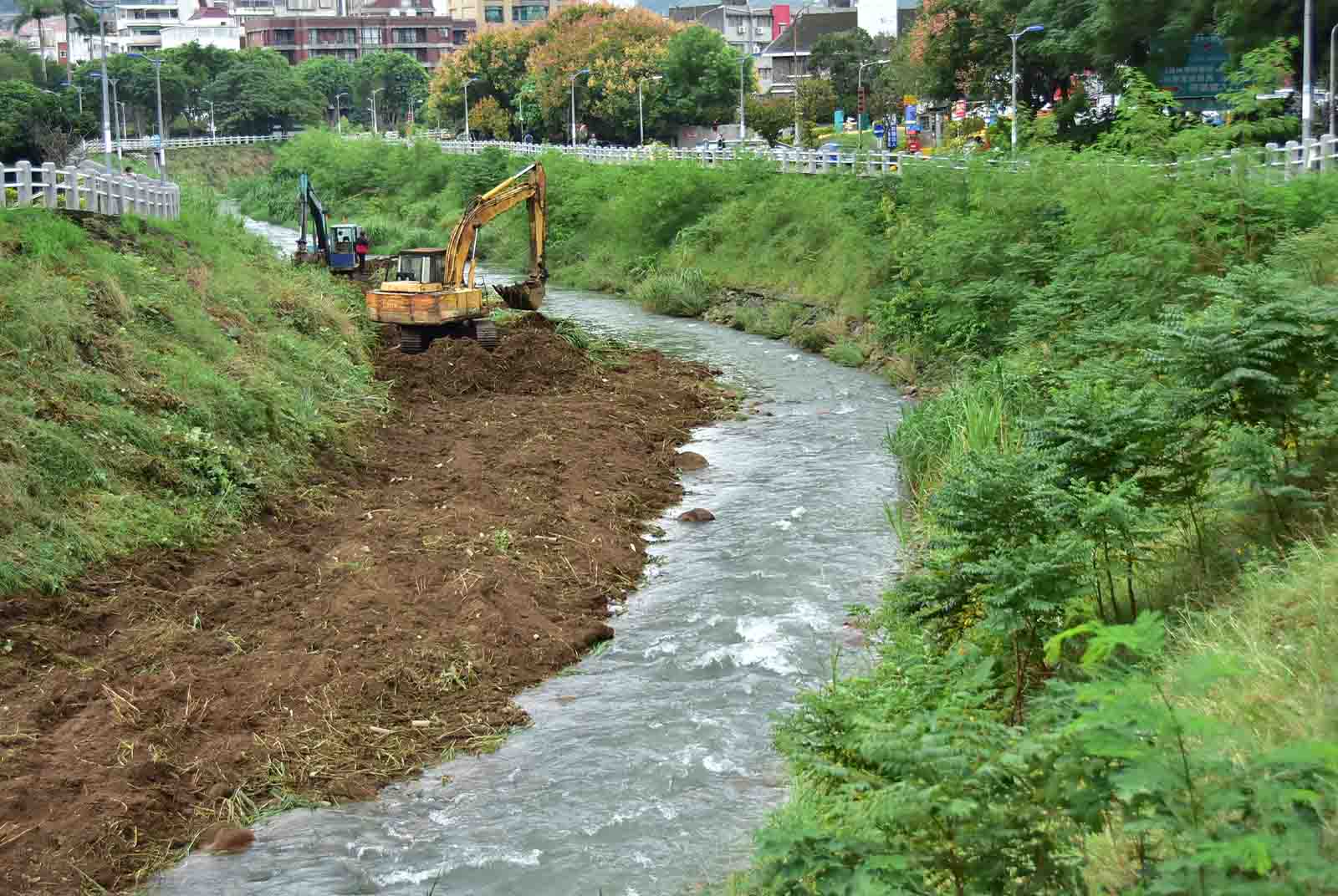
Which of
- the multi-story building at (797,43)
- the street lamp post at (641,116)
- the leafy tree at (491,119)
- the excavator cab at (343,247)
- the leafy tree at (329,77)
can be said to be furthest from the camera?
the leafy tree at (329,77)

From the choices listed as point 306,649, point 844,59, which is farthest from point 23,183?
point 844,59

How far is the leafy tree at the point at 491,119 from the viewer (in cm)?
10256

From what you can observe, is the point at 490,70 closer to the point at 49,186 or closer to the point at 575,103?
the point at 575,103

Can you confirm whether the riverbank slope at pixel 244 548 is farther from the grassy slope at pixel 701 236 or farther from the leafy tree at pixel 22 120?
the leafy tree at pixel 22 120

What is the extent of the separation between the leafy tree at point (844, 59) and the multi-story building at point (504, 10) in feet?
256

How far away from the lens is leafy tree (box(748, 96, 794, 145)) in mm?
86938

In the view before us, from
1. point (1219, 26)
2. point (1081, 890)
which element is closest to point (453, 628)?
point (1081, 890)

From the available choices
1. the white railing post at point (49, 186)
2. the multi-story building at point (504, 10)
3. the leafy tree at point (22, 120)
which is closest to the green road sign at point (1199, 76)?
the white railing post at point (49, 186)

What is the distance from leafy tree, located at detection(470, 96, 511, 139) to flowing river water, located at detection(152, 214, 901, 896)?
3276 inches

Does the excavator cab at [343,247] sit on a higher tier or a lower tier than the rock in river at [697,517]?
higher

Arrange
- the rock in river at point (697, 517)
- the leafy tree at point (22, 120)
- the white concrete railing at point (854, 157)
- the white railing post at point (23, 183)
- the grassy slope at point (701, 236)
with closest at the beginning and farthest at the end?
the rock in river at point (697, 517) → the white concrete railing at point (854, 157) → the white railing post at point (23, 183) → the grassy slope at point (701, 236) → the leafy tree at point (22, 120)

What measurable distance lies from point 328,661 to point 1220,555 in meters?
8.26

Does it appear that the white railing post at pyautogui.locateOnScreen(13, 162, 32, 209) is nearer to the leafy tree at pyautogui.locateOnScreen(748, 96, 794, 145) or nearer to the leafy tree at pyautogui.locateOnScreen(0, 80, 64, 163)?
the leafy tree at pyautogui.locateOnScreen(0, 80, 64, 163)

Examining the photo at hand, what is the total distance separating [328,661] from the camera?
1467 centimetres
